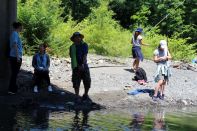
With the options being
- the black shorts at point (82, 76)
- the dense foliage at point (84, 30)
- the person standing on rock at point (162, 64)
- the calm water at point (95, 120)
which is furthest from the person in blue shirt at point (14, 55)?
the dense foliage at point (84, 30)

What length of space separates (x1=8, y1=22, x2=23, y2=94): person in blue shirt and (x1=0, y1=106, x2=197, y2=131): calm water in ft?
5.49

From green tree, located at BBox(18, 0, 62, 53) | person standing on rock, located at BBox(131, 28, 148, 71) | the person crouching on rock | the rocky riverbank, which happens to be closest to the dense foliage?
green tree, located at BBox(18, 0, 62, 53)

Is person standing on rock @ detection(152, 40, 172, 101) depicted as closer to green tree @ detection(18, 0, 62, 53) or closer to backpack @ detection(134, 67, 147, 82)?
backpack @ detection(134, 67, 147, 82)

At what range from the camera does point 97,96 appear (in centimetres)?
1531

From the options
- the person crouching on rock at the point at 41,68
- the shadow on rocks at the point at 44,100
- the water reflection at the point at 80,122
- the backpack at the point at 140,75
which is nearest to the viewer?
the water reflection at the point at 80,122

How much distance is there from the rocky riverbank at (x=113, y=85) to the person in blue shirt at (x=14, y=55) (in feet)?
1.15

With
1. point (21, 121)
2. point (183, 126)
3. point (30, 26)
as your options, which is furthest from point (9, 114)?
point (30, 26)

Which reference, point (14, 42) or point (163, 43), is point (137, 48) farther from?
point (14, 42)

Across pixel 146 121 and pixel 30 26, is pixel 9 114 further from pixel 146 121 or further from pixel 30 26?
pixel 30 26

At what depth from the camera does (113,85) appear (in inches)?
674

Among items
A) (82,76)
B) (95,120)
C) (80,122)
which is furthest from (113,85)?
(80,122)

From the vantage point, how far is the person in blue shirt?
14.2 metres

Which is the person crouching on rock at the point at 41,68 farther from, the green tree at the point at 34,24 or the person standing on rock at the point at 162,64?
the green tree at the point at 34,24

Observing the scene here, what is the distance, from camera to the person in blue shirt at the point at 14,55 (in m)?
14.2
